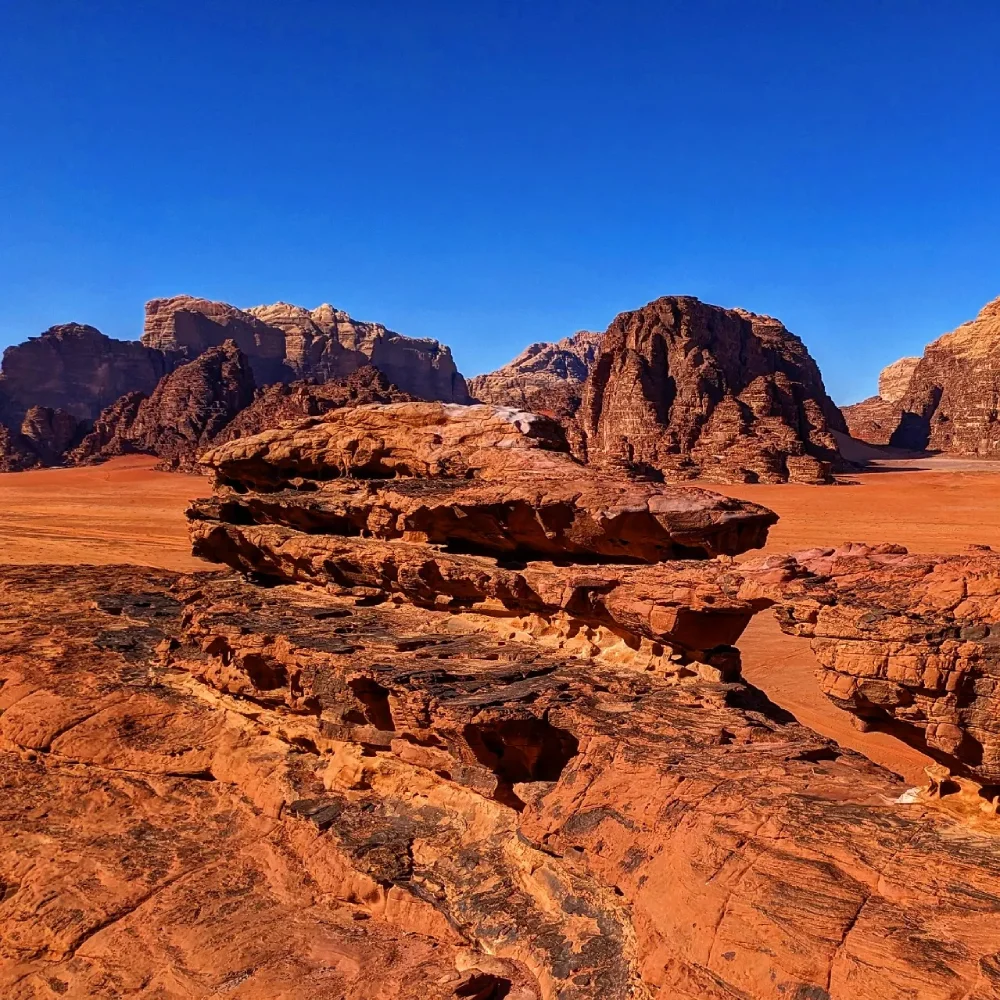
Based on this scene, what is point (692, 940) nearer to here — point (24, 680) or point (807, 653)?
point (24, 680)

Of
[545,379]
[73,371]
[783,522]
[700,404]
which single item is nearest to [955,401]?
[700,404]

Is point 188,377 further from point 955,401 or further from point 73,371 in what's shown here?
point 955,401

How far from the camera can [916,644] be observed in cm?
499

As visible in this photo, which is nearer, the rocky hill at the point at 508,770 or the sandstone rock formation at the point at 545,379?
the rocky hill at the point at 508,770

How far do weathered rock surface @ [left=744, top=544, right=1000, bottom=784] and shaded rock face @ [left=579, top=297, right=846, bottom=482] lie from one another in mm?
45383

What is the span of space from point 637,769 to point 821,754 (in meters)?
1.64

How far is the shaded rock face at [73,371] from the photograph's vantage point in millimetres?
90000

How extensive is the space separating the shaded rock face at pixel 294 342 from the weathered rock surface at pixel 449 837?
9132 centimetres

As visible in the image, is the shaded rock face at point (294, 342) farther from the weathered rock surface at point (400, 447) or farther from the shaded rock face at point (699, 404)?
the weathered rock surface at point (400, 447)

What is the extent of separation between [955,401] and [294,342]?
270 ft

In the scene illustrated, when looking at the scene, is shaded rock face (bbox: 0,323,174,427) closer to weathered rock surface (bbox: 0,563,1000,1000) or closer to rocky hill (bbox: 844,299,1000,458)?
rocky hill (bbox: 844,299,1000,458)

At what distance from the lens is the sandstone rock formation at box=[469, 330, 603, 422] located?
3132 inches

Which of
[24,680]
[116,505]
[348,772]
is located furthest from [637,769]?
[116,505]

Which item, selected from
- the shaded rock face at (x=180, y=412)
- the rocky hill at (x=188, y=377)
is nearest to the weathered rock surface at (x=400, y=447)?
the rocky hill at (x=188, y=377)
